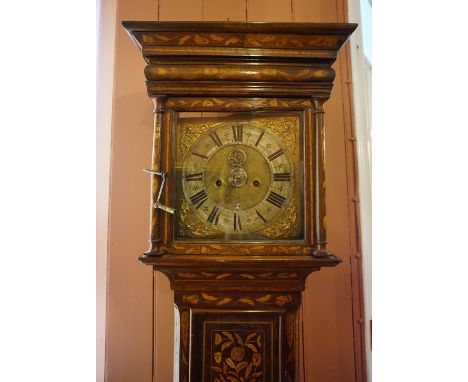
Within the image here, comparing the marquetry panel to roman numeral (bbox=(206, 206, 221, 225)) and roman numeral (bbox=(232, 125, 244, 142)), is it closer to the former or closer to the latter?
roman numeral (bbox=(206, 206, 221, 225))

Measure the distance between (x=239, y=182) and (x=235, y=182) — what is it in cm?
1

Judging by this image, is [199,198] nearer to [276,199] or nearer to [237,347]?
[276,199]

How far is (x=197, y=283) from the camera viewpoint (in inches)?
42.1

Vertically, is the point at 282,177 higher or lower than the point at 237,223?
higher

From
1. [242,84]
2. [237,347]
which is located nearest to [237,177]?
[242,84]

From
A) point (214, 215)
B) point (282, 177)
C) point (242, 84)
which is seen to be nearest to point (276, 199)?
point (282, 177)

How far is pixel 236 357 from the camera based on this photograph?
1.06m

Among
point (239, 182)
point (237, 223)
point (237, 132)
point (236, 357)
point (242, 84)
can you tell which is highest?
point (242, 84)

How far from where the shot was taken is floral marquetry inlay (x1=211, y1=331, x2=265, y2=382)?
1.06 m

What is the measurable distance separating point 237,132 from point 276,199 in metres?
0.23

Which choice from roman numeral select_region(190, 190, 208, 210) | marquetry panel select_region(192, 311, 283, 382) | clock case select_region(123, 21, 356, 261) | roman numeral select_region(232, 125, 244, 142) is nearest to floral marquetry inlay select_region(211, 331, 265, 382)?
marquetry panel select_region(192, 311, 283, 382)

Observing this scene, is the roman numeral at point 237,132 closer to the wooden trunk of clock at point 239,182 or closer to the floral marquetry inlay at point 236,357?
the wooden trunk of clock at point 239,182

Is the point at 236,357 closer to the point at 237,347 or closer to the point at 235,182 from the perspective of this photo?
the point at 237,347
